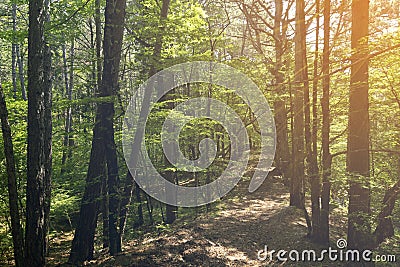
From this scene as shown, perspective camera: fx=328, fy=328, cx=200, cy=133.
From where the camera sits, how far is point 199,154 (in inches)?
544

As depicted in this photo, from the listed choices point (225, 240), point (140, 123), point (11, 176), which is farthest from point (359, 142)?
point (11, 176)

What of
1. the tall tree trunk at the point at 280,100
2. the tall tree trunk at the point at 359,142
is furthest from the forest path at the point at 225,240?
the tall tree trunk at the point at 280,100

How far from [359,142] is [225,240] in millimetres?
4818

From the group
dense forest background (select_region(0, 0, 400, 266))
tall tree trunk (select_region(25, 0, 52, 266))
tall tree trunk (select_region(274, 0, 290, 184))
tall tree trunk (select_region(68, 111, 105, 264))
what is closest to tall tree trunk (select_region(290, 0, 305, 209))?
dense forest background (select_region(0, 0, 400, 266))

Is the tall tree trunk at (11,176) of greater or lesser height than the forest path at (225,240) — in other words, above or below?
above

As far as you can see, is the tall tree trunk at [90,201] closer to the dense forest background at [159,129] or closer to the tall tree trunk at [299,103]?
the dense forest background at [159,129]

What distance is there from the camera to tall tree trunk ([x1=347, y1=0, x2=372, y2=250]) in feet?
23.9

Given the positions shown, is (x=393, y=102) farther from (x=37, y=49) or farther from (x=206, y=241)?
(x=37, y=49)

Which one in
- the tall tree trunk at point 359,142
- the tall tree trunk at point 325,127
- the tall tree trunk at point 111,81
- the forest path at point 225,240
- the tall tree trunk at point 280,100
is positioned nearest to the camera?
the tall tree trunk at point 359,142

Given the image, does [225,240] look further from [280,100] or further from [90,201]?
[280,100]

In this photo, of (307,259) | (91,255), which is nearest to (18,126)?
(91,255)

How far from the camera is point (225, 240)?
9.88 m

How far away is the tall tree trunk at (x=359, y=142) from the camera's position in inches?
287

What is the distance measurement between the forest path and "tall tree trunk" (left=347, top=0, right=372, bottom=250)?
1.63 m
